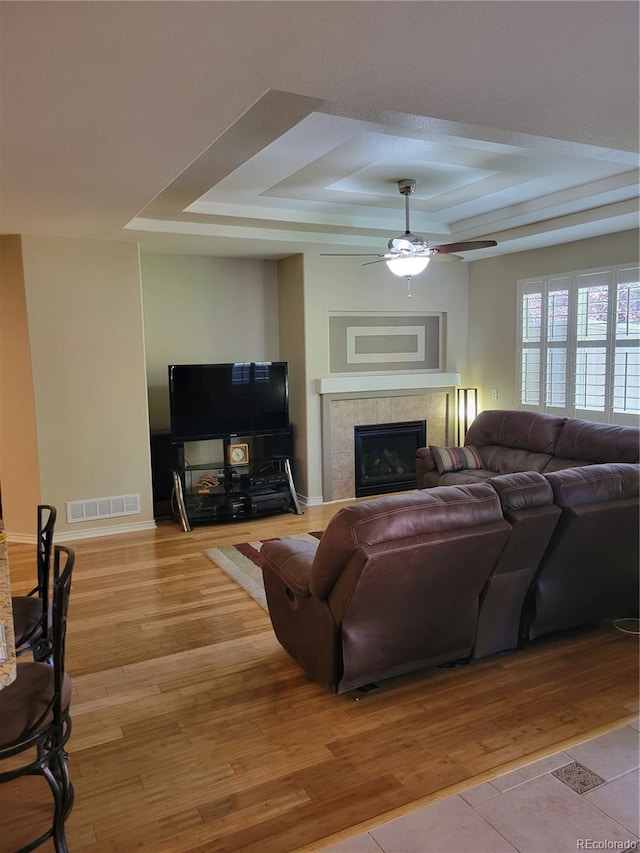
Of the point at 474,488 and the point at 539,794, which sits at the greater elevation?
the point at 474,488

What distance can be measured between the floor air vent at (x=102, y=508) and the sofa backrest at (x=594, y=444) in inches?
149

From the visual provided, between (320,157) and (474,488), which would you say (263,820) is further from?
(320,157)

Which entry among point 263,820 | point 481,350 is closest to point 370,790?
point 263,820

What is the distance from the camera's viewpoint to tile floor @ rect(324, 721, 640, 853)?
1985 mm

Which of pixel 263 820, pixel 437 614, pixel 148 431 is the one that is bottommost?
pixel 263 820

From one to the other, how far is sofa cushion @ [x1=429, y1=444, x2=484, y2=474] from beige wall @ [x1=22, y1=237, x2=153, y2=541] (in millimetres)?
2783

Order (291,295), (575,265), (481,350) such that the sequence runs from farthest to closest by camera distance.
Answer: (481,350)
(291,295)
(575,265)

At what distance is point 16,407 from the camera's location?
17.5 feet

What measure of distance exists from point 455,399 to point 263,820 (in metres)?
5.89

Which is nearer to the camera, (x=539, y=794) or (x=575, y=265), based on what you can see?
(x=539, y=794)

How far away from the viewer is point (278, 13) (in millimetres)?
1731

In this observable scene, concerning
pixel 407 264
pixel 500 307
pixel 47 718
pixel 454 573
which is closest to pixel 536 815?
pixel 454 573

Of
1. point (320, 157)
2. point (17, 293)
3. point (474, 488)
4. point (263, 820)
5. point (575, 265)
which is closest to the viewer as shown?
point (263, 820)

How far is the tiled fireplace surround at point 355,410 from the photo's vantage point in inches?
262
